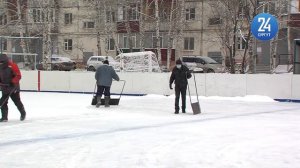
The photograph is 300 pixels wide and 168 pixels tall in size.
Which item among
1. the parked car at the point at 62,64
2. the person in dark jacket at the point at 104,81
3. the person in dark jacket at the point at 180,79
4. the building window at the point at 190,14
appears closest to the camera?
the person in dark jacket at the point at 180,79

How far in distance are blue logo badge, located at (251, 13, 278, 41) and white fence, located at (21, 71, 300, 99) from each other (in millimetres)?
2250

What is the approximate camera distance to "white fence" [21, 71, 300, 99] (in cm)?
1919

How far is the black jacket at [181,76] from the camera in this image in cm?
1388

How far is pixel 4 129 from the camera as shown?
33.7 ft

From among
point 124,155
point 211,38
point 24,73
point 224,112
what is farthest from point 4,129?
point 211,38

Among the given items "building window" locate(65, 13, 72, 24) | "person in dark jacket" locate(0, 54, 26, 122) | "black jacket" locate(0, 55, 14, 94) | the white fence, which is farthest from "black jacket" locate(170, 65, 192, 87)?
"building window" locate(65, 13, 72, 24)

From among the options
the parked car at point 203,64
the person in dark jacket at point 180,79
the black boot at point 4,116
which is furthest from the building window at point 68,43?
the black boot at point 4,116

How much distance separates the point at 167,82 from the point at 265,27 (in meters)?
5.41

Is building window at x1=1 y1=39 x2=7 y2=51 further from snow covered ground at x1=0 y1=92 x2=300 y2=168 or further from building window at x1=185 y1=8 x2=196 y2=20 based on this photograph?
building window at x1=185 y1=8 x2=196 y2=20

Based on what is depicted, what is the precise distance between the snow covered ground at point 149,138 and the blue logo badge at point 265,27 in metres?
3.42

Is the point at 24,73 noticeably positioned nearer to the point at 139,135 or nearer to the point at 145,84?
→ the point at 145,84

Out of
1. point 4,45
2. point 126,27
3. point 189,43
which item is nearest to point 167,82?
point 4,45

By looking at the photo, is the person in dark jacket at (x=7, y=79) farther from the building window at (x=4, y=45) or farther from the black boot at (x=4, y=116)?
the building window at (x=4, y=45)

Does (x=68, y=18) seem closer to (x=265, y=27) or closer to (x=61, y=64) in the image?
(x=61, y=64)
